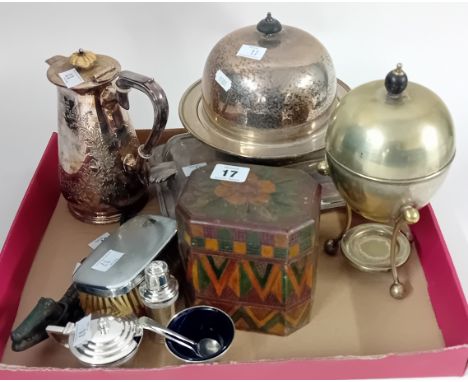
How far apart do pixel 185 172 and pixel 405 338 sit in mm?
446

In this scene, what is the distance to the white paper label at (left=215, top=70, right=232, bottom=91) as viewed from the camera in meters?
0.93

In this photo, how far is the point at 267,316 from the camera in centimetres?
81

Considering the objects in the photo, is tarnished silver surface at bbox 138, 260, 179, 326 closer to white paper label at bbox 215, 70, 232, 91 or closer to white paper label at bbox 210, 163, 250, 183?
white paper label at bbox 210, 163, 250, 183

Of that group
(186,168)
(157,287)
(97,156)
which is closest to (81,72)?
(97,156)

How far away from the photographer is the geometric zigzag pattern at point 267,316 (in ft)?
2.64

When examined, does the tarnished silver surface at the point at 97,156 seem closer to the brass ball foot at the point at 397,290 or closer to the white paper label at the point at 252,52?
the white paper label at the point at 252,52

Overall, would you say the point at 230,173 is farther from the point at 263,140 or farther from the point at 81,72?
the point at 81,72

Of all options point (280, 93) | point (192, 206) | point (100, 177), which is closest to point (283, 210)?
point (192, 206)

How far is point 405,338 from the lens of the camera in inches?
32.6

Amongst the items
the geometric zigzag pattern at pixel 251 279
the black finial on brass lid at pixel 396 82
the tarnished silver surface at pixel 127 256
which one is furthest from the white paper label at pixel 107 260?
the black finial on brass lid at pixel 396 82

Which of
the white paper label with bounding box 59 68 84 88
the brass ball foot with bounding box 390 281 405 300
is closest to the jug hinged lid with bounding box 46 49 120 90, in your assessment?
the white paper label with bounding box 59 68 84 88

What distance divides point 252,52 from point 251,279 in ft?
1.22

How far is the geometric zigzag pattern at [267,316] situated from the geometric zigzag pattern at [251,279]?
0.01m

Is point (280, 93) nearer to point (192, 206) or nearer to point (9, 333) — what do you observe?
point (192, 206)
